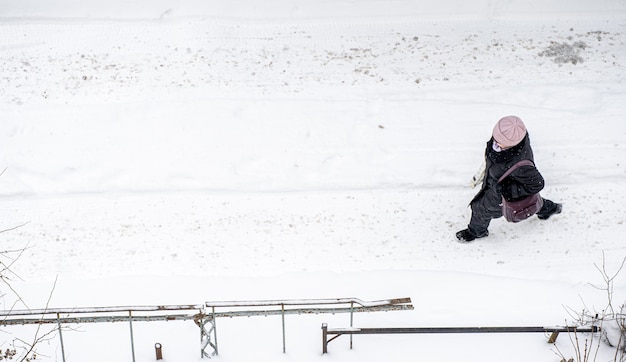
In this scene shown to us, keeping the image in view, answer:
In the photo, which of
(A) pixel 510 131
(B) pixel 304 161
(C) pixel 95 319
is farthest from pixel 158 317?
(A) pixel 510 131

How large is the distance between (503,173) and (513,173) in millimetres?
93

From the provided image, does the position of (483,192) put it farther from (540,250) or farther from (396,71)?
(396,71)

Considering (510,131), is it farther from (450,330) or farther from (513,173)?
(450,330)

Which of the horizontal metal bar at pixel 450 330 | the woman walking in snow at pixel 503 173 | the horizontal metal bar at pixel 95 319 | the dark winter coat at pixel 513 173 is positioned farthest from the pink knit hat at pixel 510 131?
the horizontal metal bar at pixel 95 319

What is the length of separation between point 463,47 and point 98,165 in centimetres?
449

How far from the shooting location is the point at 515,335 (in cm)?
591

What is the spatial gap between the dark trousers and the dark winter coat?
125 mm

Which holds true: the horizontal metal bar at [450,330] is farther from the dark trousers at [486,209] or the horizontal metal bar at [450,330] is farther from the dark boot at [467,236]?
the dark boot at [467,236]

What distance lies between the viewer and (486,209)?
6.45 m

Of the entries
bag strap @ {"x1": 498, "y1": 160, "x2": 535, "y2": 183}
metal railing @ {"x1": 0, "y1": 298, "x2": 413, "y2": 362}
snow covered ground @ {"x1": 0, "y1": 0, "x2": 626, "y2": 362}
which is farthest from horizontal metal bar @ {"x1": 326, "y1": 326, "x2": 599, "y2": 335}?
bag strap @ {"x1": 498, "y1": 160, "x2": 535, "y2": 183}

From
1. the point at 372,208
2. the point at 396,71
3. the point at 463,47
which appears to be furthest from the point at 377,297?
the point at 463,47

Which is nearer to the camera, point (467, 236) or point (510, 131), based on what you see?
point (510, 131)

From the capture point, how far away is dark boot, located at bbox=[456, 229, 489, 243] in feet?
22.4

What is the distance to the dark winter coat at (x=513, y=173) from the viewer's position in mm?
5855
